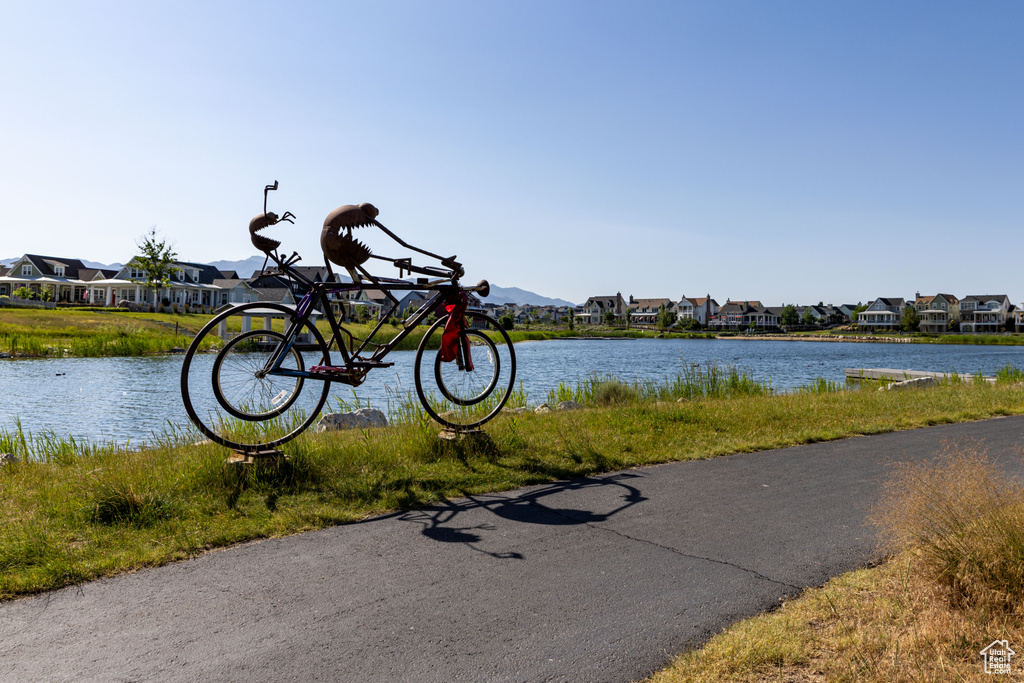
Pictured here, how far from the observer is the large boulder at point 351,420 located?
10.9 m

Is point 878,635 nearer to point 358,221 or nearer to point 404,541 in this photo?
point 404,541

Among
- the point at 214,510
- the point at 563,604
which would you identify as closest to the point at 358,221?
the point at 214,510

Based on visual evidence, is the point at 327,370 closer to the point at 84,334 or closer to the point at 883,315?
the point at 84,334

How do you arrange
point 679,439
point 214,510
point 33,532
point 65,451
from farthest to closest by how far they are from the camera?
1. point 679,439
2. point 65,451
3. point 214,510
4. point 33,532

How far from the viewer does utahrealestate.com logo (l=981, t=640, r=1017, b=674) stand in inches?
111

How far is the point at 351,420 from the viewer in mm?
11461

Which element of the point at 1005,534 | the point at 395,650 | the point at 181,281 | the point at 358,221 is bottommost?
the point at 395,650

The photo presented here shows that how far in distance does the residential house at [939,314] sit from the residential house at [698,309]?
156 feet

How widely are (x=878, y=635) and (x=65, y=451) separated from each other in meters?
8.48

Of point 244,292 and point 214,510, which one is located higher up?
point 244,292

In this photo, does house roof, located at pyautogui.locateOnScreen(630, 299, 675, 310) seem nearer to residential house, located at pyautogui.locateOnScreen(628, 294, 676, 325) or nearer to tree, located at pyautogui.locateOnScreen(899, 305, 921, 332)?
residential house, located at pyautogui.locateOnScreen(628, 294, 676, 325)

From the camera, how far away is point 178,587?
385 cm

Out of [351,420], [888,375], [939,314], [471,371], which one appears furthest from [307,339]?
[939,314]

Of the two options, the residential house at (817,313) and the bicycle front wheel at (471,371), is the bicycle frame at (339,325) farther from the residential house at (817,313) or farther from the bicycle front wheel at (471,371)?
the residential house at (817,313)
